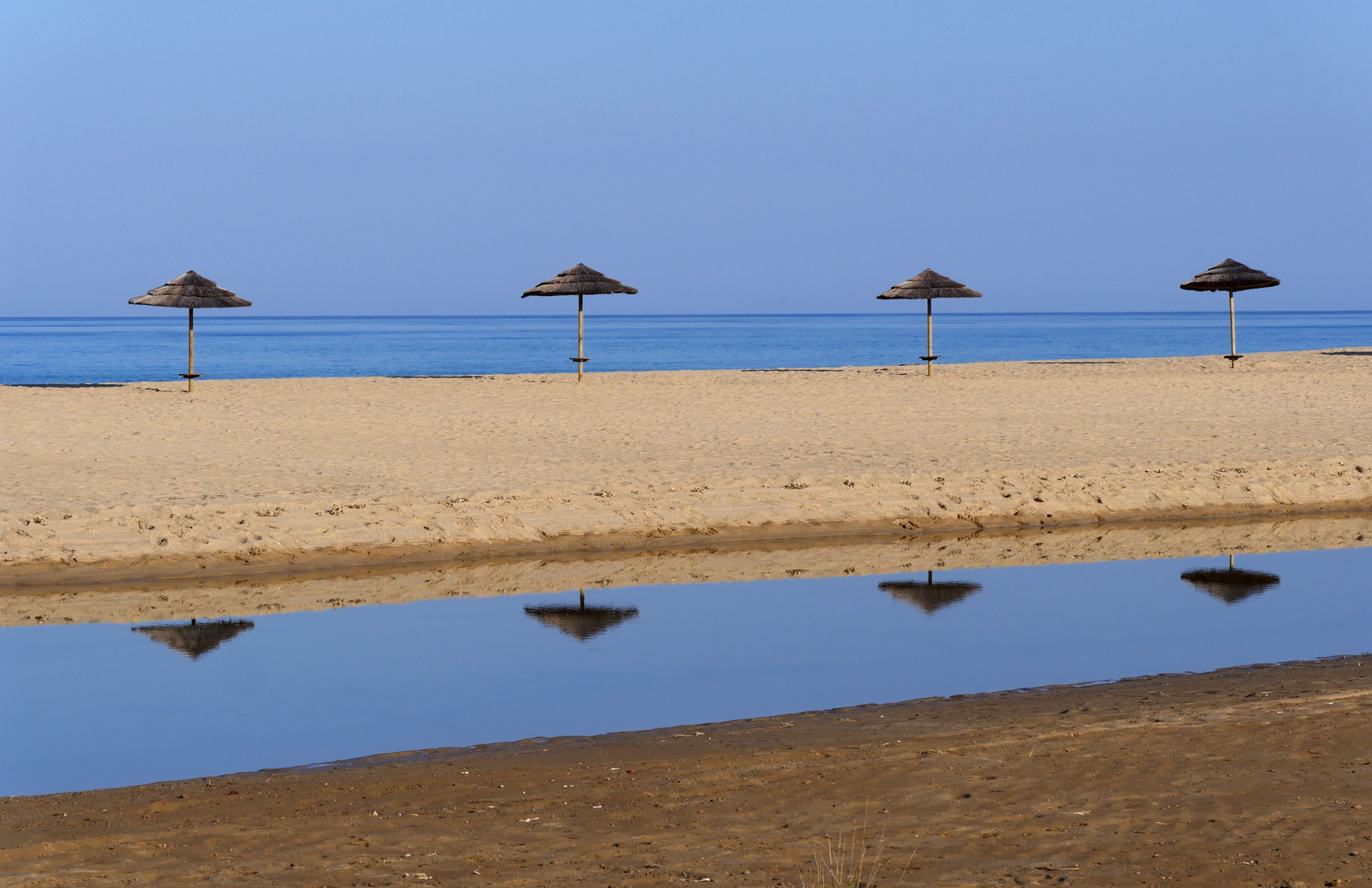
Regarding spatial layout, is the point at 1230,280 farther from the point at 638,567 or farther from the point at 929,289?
the point at 638,567

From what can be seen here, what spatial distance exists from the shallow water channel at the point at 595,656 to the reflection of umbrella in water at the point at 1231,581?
39 millimetres

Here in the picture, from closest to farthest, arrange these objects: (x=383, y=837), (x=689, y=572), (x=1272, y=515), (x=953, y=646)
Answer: (x=383, y=837)
(x=953, y=646)
(x=689, y=572)
(x=1272, y=515)

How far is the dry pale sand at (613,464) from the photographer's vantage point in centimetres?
1193

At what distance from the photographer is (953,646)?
880cm

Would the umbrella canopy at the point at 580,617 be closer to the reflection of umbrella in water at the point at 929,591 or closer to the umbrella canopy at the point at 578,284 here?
the reflection of umbrella in water at the point at 929,591

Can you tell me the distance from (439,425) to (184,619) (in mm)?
9936

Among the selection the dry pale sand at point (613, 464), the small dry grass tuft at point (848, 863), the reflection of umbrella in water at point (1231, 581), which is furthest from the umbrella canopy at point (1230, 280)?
the small dry grass tuft at point (848, 863)

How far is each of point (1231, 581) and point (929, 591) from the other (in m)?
2.59

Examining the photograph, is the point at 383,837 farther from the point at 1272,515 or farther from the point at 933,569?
the point at 1272,515

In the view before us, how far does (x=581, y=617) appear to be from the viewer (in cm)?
979

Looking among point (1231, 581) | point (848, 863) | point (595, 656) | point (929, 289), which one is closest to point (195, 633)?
point (595, 656)

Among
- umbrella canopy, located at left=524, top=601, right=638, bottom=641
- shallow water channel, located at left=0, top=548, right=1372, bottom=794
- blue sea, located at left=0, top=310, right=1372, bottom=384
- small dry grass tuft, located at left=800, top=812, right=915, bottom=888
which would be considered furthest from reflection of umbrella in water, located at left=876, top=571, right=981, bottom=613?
blue sea, located at left=0, top=310, right=1372, bottom=384

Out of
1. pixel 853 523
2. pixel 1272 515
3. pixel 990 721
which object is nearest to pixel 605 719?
pixel 990 721

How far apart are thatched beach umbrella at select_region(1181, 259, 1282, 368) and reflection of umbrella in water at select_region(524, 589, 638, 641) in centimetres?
2334
